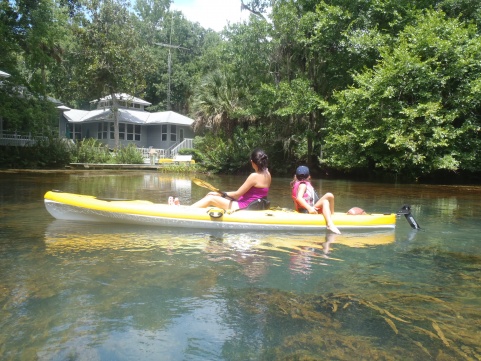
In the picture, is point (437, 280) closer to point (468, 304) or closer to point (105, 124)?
point (468, 304)

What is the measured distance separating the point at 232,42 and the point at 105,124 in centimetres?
1702

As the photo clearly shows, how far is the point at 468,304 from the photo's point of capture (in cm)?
409

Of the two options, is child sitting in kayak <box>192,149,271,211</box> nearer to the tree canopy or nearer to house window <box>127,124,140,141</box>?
the tree canopy

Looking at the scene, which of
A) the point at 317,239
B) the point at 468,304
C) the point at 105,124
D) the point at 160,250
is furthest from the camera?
the point at 105,124

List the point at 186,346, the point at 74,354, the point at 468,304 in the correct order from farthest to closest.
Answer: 1. the point at 468,304
2. the point at 186,346
3. the point at 74,354

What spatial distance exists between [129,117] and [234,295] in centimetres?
3499

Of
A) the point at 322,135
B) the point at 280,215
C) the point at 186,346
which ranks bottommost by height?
the point at 186,346

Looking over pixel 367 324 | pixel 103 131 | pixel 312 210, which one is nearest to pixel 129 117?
pixel 103 131

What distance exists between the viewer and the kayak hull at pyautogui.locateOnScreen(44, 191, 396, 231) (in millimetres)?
7242

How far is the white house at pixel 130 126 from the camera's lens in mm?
36500

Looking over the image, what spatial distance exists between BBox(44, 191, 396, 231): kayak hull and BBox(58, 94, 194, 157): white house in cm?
2832

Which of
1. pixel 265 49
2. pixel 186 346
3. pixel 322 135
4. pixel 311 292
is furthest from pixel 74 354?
pixel 265 49

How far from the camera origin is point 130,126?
124 ft

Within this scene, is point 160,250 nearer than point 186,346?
No
